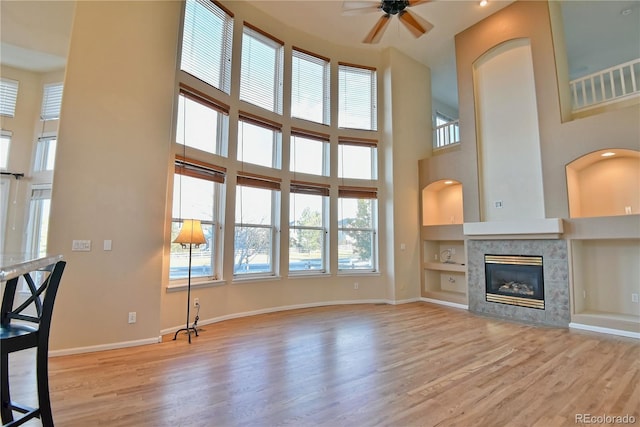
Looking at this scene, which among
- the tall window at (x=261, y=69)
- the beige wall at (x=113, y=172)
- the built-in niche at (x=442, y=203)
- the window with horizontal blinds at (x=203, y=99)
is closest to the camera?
the beige wall at (x=113, y=172)

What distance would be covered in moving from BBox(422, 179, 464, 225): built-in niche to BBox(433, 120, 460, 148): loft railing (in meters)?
0.99

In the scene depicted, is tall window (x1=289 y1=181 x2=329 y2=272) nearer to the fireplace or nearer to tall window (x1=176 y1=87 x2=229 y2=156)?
tall window (x1=176 y1=87 x2=229 y2=156)

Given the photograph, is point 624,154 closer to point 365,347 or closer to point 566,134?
point 566,134

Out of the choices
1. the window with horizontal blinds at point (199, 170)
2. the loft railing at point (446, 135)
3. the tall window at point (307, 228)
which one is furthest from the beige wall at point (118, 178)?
the loft railing at point (446, 135)

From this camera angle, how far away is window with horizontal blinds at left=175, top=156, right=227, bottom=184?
4.26 m

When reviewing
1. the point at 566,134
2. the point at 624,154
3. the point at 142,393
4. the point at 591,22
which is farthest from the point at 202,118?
the point at 591,22

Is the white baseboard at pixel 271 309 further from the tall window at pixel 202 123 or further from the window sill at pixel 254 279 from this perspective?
the tall window at pixel 202 123

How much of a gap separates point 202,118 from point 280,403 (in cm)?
400

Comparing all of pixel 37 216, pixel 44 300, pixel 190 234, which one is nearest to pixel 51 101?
pixel 37 216

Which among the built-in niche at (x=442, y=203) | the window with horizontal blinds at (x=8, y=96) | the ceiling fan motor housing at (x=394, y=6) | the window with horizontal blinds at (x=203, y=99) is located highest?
the ceiling fan motor housing at (x=394, y=6)

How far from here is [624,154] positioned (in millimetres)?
4555

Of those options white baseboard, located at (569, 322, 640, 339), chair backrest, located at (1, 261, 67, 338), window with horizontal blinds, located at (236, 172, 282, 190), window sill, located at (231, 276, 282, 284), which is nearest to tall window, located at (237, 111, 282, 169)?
window with horizontal blinds, located at (236, 172, 282, 190)

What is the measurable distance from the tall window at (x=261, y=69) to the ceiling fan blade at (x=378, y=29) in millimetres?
1886

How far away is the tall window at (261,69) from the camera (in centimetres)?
534
